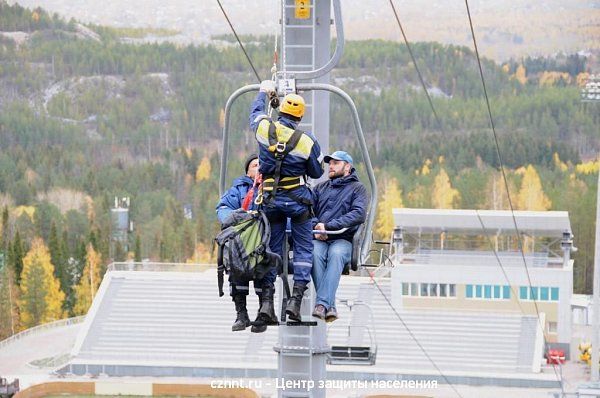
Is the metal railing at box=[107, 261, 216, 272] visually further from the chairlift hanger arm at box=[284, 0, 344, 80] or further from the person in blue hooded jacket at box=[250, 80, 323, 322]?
the chairlift hanger arm at box=[284, 0, 344, 80]

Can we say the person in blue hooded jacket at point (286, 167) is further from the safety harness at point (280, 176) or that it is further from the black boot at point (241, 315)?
the black boot at point (241, 315)

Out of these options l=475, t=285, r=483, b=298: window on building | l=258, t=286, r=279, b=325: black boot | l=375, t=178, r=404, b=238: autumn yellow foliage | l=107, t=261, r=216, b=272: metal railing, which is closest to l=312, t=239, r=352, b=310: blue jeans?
l=258, t=286, r=279, b=325: black boot

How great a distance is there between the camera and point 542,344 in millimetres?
49406

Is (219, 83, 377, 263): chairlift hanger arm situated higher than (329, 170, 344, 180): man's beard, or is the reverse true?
(219, 83, 377, 263): chairlift hanger arm

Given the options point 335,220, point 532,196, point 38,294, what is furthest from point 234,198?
point 532,196

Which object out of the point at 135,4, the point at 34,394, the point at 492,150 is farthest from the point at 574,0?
the point at 34,394

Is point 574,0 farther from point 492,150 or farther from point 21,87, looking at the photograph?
point 21,87

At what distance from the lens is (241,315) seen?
12.8 metres

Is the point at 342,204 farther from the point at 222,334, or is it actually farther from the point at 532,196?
the point at 532,196

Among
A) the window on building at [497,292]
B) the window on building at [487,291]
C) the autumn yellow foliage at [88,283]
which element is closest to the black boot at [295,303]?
the window on building at [487,291]

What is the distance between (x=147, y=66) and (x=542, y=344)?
94.1 metres

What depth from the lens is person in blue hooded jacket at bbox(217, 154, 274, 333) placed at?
498 inches

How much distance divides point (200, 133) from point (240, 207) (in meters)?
114

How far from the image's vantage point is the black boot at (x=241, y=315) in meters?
12.7
